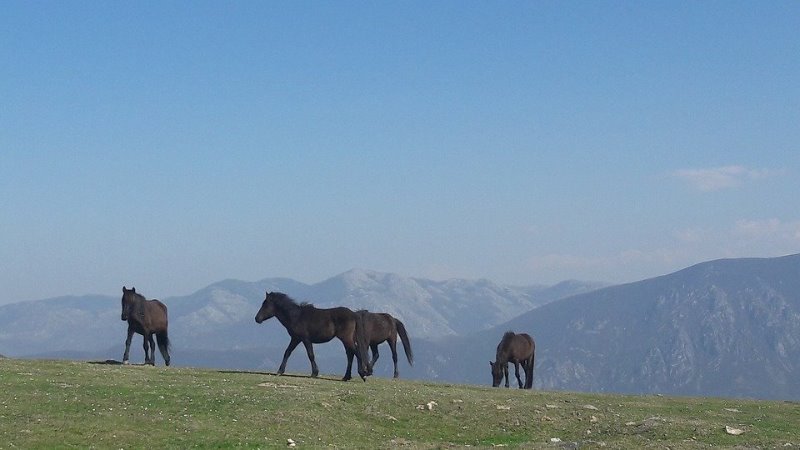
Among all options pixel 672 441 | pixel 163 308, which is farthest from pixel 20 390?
pixel 672 441

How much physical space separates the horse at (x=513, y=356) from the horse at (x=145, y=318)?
18.0 m

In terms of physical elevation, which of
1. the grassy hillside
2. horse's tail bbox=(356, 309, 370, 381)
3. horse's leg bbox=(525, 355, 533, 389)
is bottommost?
the grassy hillside

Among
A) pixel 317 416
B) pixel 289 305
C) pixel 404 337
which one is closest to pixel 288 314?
pixel 289 305

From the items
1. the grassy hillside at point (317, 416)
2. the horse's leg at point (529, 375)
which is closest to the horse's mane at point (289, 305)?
the grassy hillside at point (317, 416)

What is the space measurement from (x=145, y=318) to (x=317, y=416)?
57.7 feet

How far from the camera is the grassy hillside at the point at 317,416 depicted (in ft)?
85.9

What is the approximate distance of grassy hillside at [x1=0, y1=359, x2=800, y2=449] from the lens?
1031 inches

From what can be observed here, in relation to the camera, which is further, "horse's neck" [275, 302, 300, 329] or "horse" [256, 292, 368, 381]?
"horse's neck" [275, 302, 300, 329]

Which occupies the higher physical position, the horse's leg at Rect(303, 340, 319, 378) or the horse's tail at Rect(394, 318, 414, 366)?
Answer: the horse's tail at Rect(394, 318, 414, 366)

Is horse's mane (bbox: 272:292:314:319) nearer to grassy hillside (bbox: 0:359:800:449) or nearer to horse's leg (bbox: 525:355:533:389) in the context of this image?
grassy hillside (bbox: 0:359:800:449)

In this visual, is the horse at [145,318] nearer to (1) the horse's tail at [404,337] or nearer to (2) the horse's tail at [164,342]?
(2) the horse's tail at [164,342]

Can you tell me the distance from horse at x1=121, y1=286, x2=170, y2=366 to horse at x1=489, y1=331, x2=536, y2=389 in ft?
59.2

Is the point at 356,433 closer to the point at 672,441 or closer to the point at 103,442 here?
the point at 103,442

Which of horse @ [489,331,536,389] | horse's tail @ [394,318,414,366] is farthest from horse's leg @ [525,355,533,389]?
horse's tail @ [394,318,414,366]
